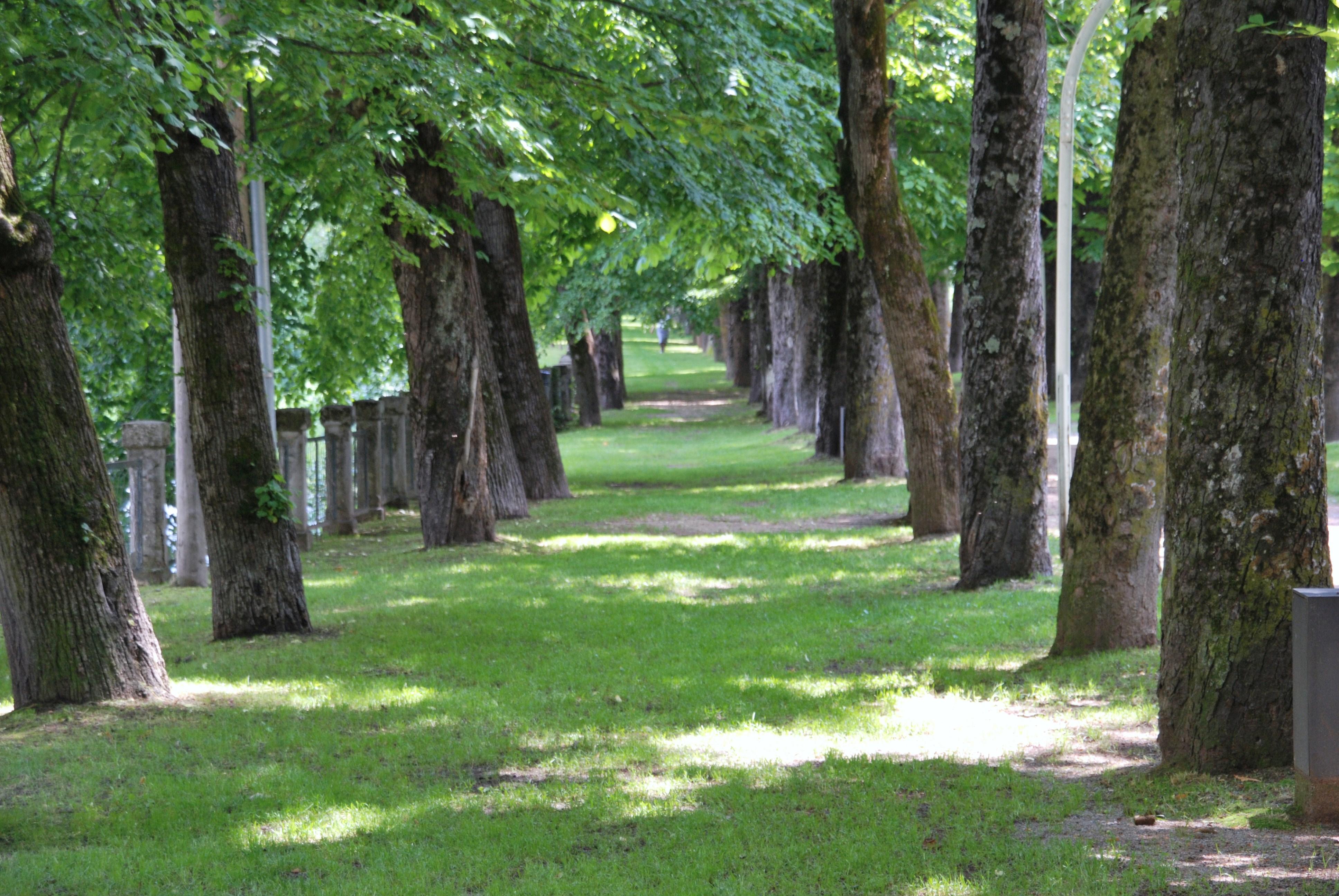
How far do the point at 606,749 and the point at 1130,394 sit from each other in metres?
3.65

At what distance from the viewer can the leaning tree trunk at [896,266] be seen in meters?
13.4

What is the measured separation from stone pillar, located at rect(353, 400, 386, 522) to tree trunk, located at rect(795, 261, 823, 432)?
9385 mm

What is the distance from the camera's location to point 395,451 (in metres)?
20.4

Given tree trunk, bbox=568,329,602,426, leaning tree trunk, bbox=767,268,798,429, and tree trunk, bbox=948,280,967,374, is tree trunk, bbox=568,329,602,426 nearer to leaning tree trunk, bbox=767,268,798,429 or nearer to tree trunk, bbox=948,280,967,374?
leaning tree trunk, bbox=767,268,798,429

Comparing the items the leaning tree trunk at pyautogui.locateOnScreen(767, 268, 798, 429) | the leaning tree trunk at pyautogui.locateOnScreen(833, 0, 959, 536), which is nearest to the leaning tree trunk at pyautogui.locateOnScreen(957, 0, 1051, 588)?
the leaning tree trunk at pyautogui.locateOnScreen(833, 0, 959, 536)

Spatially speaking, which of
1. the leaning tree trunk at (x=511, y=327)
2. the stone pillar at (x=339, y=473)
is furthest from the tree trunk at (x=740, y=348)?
the stone pillar at (x=339, y=473)

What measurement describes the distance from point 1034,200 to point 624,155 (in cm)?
623

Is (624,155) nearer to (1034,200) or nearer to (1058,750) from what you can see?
(1034,200)

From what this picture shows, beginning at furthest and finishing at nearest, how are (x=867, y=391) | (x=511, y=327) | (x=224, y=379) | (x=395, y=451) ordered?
(x=395, y=451), (x=867, y=391), (x=511, y=327), (x=224, y=379)

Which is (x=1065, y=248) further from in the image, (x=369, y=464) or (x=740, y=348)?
(x=740, y=348)

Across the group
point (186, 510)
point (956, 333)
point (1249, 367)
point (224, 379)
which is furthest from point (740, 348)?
point (1249, 367)

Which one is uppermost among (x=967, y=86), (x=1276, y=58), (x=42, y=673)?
(x=967, y=86)

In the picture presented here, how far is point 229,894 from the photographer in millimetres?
4578

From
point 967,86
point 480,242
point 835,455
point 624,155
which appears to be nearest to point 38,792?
point 624,155
